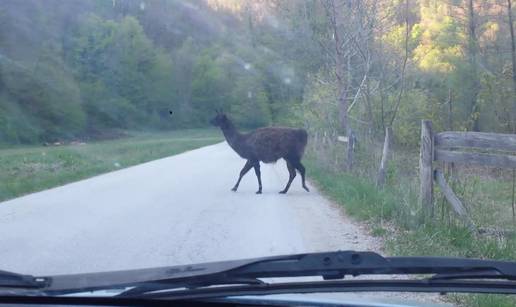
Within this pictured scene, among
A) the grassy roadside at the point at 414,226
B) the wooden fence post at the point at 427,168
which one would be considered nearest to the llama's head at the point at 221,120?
the grassy roadside at the point at 414,226

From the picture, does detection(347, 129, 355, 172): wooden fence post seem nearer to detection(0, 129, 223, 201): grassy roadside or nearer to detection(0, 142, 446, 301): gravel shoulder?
detection(0, 142, 446, 301): gravel shoulder

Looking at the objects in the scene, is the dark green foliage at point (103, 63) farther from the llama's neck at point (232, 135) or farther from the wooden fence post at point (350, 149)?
the llama's neck at point (232, 135)

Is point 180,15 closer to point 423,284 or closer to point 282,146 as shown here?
point 282,146

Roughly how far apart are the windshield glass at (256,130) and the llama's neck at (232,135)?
0.10 feet

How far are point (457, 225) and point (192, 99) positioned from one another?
30803mm

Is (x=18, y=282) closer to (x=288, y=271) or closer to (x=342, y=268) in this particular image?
(x=288, y=271)

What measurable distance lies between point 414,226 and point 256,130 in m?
7.45

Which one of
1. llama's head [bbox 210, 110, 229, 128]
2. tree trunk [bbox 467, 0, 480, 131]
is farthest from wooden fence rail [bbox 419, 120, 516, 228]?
tree trunk [bbox 467, 0, 480, 131]

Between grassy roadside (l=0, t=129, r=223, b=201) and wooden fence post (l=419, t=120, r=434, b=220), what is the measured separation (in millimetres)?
8918

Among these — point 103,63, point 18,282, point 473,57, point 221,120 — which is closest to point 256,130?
point 221,120

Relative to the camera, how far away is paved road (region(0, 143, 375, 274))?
835 centimetres

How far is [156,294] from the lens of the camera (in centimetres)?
351

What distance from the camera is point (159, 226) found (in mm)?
10703

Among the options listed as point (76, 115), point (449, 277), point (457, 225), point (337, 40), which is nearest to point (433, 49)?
point (337, 40)
